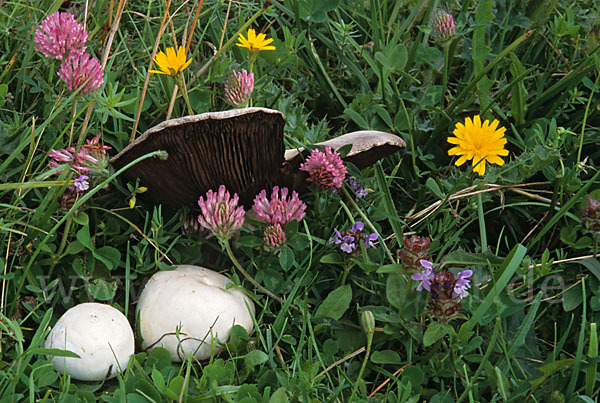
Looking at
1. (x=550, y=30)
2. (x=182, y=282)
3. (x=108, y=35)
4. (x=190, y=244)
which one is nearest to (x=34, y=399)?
(x=182, y=282)

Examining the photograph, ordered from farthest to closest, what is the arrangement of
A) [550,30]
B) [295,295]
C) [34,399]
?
[550,30] < [295,295] < [34,399]

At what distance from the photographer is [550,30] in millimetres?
3188

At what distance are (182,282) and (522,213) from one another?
138 cm

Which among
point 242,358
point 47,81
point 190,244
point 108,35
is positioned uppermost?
point 108,35

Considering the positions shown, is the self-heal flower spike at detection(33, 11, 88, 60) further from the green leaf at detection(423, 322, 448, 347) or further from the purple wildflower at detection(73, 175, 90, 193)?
the green leaf at detection(423, 322, 448, 347)

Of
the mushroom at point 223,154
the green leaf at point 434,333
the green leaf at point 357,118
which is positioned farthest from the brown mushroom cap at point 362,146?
the green leaf at point 434,333

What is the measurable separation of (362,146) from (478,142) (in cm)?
46

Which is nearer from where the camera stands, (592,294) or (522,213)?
(592,294)

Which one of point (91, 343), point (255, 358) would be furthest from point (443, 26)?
point (91, 343)

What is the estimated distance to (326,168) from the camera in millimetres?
2322

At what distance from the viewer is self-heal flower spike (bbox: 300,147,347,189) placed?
2.32m

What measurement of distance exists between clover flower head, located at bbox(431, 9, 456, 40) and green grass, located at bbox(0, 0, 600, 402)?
0.10 metres

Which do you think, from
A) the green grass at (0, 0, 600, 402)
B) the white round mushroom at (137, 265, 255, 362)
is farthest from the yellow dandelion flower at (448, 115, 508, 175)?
the white round mushroom at (137, 265, 255, 362)

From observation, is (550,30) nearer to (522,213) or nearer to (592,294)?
(522,213)
